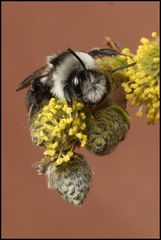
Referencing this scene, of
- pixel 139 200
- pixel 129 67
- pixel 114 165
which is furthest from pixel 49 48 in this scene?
pixel 129 67

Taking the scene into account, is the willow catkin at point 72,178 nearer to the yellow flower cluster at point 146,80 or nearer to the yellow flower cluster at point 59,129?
the yellow flower cluster at point 59,129

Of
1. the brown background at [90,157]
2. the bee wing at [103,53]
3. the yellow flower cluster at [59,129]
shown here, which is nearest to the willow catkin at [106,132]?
the yellow flower cluster at [59,129]

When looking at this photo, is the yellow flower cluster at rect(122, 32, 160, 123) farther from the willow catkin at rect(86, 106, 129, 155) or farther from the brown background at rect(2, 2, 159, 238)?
the brown background at rect(2, 2, 159, 238)

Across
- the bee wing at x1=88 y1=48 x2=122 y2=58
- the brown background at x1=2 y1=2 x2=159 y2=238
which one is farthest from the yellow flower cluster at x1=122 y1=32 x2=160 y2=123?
the brown background at x1=2 y1=2 x2=159 y2=238

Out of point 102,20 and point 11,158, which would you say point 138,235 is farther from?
point 102,20

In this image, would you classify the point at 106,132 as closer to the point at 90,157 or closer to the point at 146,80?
the point at 146,80
